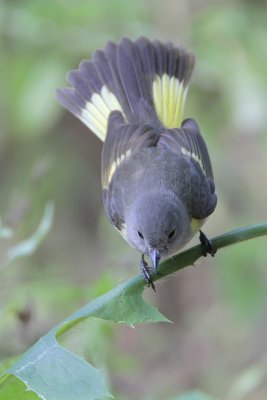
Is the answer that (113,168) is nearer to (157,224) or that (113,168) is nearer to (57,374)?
(157,224)

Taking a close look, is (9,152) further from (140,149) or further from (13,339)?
(13,339)

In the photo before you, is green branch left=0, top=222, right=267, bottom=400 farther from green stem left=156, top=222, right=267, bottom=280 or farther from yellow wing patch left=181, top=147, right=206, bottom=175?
yellow wing patch left=181, top=147, right=206, bottom=175

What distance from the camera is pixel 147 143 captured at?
3766 millimetres

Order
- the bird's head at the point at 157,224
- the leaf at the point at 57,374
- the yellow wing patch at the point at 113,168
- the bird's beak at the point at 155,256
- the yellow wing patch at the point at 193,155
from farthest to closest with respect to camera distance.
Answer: the yellow wing patch at the point at 113,168
the yellow wing patch at the point at 193,155
the bird's head at the point at 157,224
the bird's beak at the point at 155,256
the leaf at the point at 57,374

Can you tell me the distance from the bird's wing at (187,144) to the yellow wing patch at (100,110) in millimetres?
494

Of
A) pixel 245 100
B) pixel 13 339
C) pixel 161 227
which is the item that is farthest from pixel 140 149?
pixel 245 100

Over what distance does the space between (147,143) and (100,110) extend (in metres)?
0.58

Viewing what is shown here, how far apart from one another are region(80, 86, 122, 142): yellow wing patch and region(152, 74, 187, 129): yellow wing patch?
0.24 meters

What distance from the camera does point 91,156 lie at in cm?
737

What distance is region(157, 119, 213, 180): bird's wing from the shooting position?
370cm

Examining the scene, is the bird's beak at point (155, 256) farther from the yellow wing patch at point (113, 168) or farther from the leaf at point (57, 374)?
the leaf at point (57, 374)

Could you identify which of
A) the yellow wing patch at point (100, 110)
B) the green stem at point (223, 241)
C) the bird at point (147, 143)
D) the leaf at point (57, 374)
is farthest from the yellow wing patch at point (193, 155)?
the leaf at point (57, 374)

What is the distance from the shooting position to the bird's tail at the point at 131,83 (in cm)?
412

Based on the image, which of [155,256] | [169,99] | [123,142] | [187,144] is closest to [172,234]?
[155,256]
